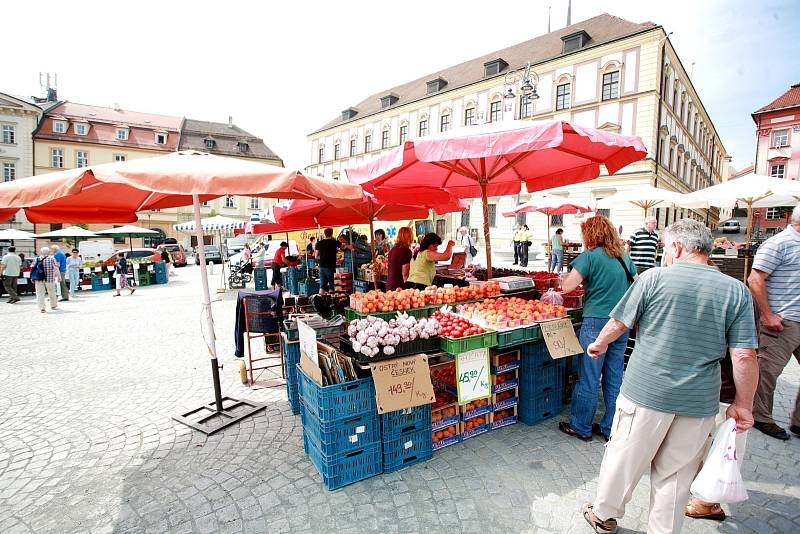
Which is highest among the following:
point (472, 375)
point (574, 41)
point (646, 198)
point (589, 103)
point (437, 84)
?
point (437, 84)

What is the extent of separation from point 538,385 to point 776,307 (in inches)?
86.5

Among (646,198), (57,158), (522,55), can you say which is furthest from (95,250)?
(522,55)

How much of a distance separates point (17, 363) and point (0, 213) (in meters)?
4.22

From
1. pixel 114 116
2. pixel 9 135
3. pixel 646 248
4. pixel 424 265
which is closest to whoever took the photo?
pixel 424 265

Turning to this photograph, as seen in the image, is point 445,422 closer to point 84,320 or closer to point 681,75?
point 84,320

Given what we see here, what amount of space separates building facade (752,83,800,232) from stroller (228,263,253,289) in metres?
48.9

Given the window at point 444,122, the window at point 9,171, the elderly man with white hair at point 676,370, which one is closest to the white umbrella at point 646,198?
the elderly man with white hair at point 676,370

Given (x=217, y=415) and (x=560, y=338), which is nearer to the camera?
(x=560, y=338)

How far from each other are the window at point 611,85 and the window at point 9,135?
51.3m

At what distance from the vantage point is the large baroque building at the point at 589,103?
26.2 meters

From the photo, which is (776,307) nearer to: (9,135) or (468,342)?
(468,342)

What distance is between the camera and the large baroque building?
2620 centimetres

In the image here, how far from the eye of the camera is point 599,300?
3506mm

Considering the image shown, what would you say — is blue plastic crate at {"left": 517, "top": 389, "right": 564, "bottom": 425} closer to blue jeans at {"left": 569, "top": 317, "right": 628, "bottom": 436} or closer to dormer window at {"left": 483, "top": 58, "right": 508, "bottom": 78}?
blue jeans at {"left": 569, "top": 317, "right": 628, "bottom": 436}
